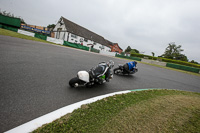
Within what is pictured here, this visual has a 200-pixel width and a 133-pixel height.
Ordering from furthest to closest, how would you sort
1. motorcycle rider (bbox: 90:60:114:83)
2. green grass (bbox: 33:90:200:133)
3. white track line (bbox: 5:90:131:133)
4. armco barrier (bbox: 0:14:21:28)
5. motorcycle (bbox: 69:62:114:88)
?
armco barrier (bbox: 0:14:21:28)
motorcycle rider (bbox: 90:60:114:83)
motorcycle (bbox: 69:62:114:88)
green grass (bbox: 33:90:200:133)
white track line (bbox: 5:90:131:133)

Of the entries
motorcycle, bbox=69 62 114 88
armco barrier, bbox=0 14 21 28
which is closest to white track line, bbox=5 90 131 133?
motorcycle, bbox=69 62 114 88

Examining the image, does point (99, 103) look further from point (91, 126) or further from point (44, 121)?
point (44, 121)

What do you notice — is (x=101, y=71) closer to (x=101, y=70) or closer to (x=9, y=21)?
(x=101, y=70)

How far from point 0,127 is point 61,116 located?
2.82 feet

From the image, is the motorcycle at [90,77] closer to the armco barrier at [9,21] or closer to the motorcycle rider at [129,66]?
the motorcycle rider at [129,66]

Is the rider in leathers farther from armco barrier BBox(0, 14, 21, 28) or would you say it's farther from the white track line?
armco barrier BBox(0, 14, 21, 28)

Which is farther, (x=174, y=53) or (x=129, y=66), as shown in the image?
(x=174, y=53)

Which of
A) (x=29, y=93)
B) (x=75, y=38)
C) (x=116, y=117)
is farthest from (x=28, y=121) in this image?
(x=75, y=38)

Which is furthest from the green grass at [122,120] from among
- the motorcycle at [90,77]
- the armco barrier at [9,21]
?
the armco barrier at [9,21]

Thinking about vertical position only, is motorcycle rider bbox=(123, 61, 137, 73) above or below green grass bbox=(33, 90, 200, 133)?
above

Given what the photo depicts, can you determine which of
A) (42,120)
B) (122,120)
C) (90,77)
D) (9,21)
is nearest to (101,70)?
(90,77)

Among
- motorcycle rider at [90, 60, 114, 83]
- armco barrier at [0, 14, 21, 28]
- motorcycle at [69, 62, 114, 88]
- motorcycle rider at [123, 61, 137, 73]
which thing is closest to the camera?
motorcycle at [69, 62, 114, 88]

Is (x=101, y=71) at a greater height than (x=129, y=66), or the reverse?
(x=129, y=66)

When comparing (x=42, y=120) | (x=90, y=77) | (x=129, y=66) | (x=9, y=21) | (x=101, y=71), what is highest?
(x=9, y=21)
